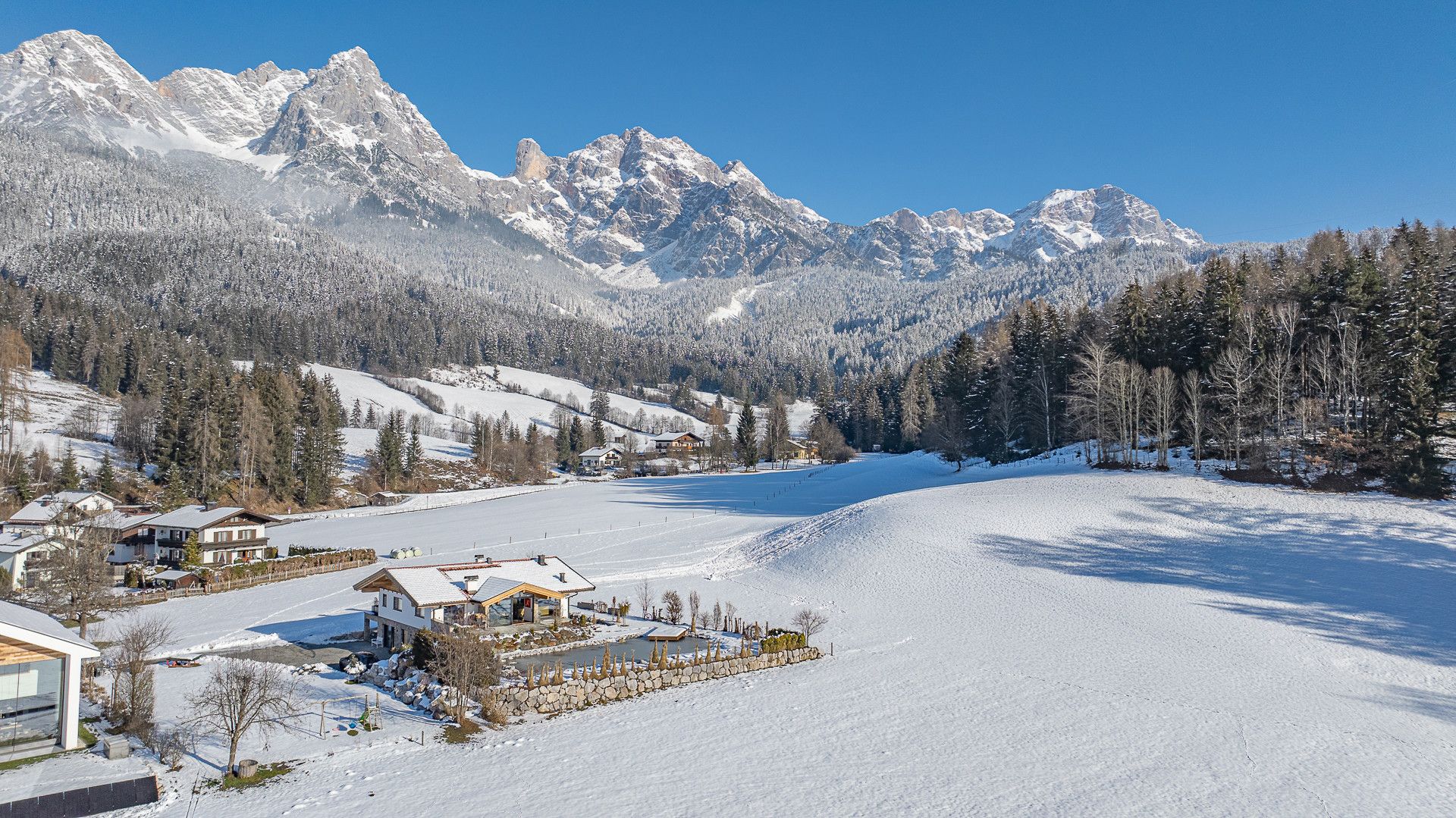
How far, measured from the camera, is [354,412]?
141375mm

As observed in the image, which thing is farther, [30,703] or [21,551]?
[21,551]

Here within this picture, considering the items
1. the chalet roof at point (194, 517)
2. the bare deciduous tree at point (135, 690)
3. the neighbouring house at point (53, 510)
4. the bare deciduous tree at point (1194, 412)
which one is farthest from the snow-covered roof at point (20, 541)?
the bare deciduous tree at point (1194, 412)

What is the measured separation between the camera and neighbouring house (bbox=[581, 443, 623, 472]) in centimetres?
13800

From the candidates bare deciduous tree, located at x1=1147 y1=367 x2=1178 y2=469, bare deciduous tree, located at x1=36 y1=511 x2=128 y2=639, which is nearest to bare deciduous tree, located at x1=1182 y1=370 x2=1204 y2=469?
bare deciduous tree, located at x1=1147 y1=367 x2=1178 y2=469

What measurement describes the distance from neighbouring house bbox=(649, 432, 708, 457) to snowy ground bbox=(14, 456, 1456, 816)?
305 ft

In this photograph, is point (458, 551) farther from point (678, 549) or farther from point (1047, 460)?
point (1047, 460)

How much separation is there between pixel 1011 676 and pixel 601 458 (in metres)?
116

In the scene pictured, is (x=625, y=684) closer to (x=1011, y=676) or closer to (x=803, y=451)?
(x=1011, y=676)

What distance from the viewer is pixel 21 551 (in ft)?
146

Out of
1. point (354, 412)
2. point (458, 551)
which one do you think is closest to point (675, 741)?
point (458, 551)

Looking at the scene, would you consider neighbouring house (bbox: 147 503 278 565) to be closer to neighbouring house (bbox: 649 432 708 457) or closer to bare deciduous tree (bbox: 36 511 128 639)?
bare deciduous tree (bbox: 36 511 128 639)

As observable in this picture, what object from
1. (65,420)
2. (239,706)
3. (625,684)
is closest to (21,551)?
(239,706)

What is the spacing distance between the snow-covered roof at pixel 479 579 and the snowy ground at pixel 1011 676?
5.07 metres

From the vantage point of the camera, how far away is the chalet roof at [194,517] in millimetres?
50906
